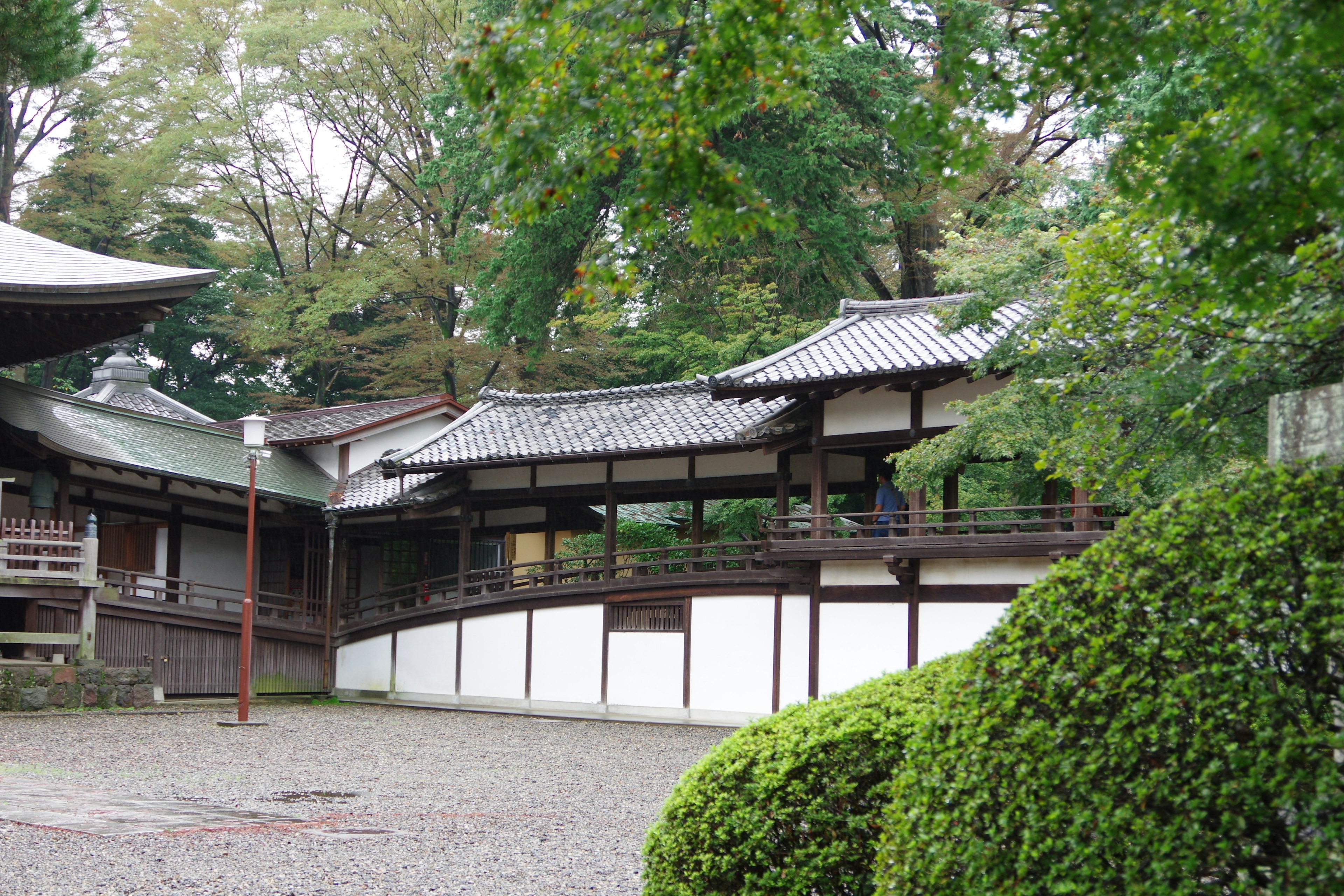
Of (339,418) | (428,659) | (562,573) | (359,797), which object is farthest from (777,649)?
(339,418)

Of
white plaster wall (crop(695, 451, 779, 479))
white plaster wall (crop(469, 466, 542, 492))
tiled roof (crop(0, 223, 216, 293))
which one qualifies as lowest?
white plaster wall (crop(469, 466, 542, 492))

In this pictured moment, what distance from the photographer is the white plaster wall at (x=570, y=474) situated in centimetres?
1911

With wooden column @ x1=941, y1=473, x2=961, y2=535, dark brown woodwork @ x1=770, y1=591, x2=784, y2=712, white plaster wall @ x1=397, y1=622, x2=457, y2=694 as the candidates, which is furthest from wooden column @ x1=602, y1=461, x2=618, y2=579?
wooden column @ x1=941, y1=473, x2=961, y2=535

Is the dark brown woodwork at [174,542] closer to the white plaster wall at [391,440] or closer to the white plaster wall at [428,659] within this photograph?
the white plaster wall at [391,440]

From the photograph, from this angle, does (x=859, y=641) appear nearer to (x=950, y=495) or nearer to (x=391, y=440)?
(x=950, y=495)

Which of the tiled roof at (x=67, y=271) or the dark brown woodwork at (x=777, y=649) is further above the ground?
the tiled roof at (x=67, y=271)

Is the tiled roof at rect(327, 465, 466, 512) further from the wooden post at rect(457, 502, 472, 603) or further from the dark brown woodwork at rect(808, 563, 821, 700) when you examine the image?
the dark brown woodwork at rect(808, 563, 821, 700)

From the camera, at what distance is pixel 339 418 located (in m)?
24.8

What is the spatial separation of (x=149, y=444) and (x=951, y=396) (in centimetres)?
1356

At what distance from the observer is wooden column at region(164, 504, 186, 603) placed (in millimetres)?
20672

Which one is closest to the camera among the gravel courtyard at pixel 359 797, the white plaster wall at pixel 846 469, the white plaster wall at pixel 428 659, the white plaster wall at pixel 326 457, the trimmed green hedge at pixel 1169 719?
the trimmed green hedge at pixel 1169 719

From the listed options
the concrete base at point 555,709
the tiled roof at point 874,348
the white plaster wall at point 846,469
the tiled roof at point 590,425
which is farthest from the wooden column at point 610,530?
the tiled roof at point 874,348

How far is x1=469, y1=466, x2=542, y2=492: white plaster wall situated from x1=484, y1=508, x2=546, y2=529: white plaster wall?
142 centimetres

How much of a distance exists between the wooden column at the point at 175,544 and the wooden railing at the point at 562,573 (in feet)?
9.48
